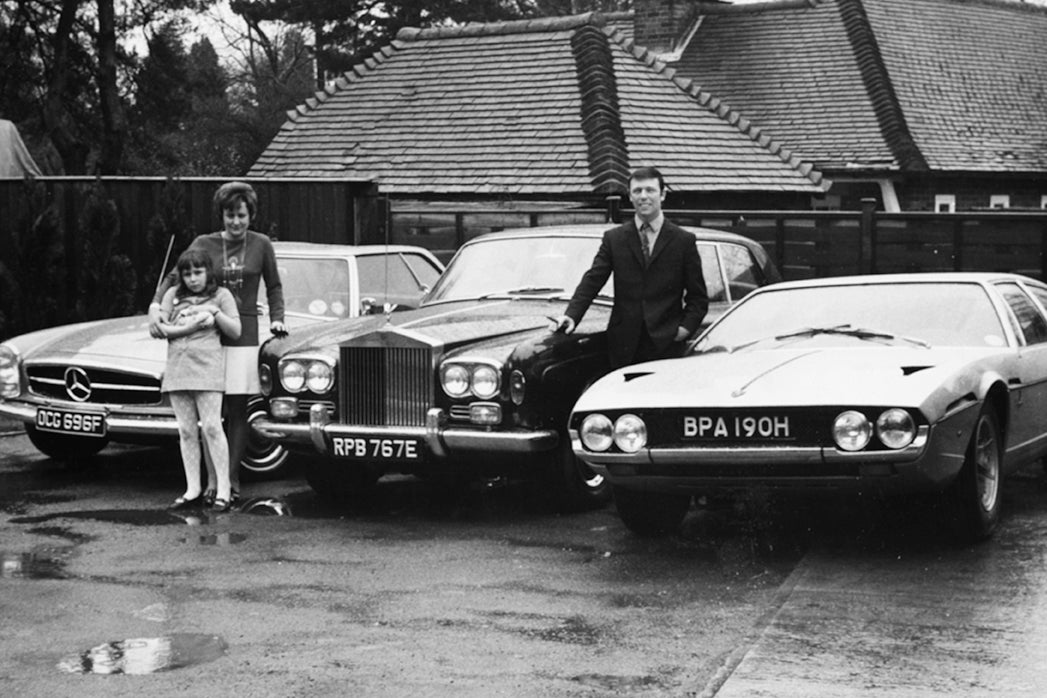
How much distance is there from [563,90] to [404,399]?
679 inches

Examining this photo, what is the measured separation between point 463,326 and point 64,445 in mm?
3372

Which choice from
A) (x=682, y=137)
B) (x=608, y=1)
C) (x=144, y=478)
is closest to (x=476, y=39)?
(x=682, y=137)

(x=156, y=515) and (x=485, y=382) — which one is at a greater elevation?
(x=485, y=382)

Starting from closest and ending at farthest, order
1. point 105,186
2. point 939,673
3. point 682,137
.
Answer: point 939,673 → point 105,186 → point 682,137

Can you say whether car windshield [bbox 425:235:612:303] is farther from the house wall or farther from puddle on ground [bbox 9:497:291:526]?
the house wall

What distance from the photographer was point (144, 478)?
10.7m

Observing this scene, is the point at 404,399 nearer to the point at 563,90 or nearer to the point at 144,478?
the point at 144,478

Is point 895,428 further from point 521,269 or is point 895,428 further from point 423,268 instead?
point 423,268

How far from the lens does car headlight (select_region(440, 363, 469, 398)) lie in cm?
880

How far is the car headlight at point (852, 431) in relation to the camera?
7.25m

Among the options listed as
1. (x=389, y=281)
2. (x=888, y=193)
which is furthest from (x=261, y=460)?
(x=888, y=193)

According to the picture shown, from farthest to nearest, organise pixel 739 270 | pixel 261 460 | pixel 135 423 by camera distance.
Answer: pixel 739 270
pixel 261 460
pixel 135 423

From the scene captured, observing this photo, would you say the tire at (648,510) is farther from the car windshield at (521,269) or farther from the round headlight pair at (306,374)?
the car windshield at (521,269)

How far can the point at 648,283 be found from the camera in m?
9.27
